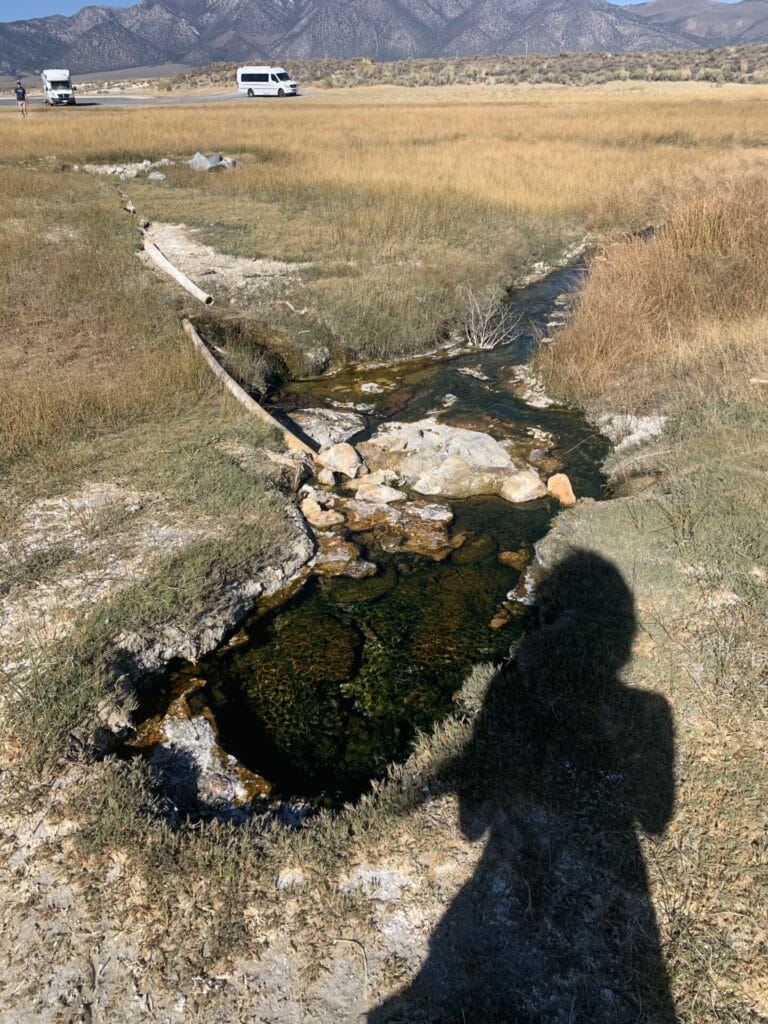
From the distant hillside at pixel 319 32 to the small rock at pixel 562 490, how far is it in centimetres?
16510

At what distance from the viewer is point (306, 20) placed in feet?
543

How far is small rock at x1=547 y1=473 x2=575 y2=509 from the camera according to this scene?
19.1 ft

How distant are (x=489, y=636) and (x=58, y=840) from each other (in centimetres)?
269

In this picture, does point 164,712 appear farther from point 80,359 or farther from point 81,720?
point 80,359

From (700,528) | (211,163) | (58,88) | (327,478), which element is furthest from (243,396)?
(58,88)

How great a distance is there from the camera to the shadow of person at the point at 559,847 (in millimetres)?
2316

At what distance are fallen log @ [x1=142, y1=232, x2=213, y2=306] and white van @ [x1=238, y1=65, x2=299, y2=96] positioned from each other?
124ft

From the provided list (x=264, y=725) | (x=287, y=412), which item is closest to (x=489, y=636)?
(x=264, y=725)

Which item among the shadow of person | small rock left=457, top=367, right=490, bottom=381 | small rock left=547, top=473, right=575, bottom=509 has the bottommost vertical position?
small rock left=457, top=367, right=490, bottom=381

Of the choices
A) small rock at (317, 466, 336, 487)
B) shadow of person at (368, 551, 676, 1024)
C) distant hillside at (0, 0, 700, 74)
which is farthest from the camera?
distant hillside at (0, 0, 700, 74)

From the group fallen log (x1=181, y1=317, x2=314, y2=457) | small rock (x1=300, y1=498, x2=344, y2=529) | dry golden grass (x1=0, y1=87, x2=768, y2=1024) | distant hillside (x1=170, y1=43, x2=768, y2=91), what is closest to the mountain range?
distant hillside (x1=170, y1=43, x2=768, y2=91)

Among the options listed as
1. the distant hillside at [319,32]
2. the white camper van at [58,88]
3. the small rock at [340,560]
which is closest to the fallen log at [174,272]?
the small rock at [340,560]

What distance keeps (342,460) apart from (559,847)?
417 centimetres

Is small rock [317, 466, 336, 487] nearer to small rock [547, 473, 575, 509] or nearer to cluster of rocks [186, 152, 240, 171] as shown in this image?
small rock [547, 473, 575, 509]
